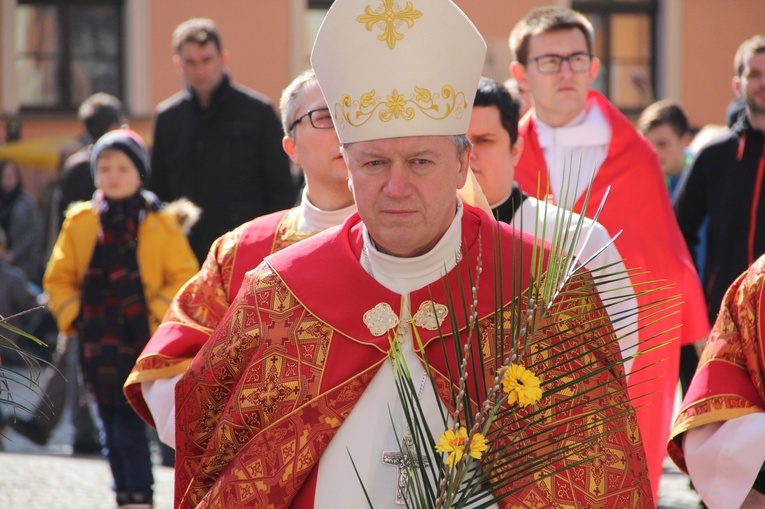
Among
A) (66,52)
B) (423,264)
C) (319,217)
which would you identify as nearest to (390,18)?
(423,264)

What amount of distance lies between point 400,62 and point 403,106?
13 cm

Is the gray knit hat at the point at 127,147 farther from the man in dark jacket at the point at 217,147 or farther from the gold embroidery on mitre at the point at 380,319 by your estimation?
the gold embroidery on mitre at the point at 380,319

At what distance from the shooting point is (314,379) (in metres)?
3.35

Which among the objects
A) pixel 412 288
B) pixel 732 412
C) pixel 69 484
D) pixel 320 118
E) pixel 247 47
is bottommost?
pixel 69 484

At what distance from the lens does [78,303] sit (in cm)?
691

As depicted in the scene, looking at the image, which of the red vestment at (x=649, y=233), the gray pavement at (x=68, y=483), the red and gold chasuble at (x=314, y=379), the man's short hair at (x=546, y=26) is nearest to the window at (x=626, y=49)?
the gray pavement at (x=68, y=483)

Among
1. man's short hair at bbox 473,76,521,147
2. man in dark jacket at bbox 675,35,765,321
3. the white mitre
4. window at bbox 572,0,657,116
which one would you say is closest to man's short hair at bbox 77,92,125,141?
man in dark jacket at bbox 675,35,765,321

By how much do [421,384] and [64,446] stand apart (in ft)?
20.8

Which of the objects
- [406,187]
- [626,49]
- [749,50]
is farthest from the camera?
[626,49]

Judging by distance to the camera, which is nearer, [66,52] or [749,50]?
[749,50]

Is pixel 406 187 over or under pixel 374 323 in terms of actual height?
over

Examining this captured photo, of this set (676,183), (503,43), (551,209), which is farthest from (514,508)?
(503,43)

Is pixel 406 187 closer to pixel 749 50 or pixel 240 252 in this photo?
pixel 240 252

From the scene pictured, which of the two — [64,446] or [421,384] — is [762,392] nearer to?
[421,384]
